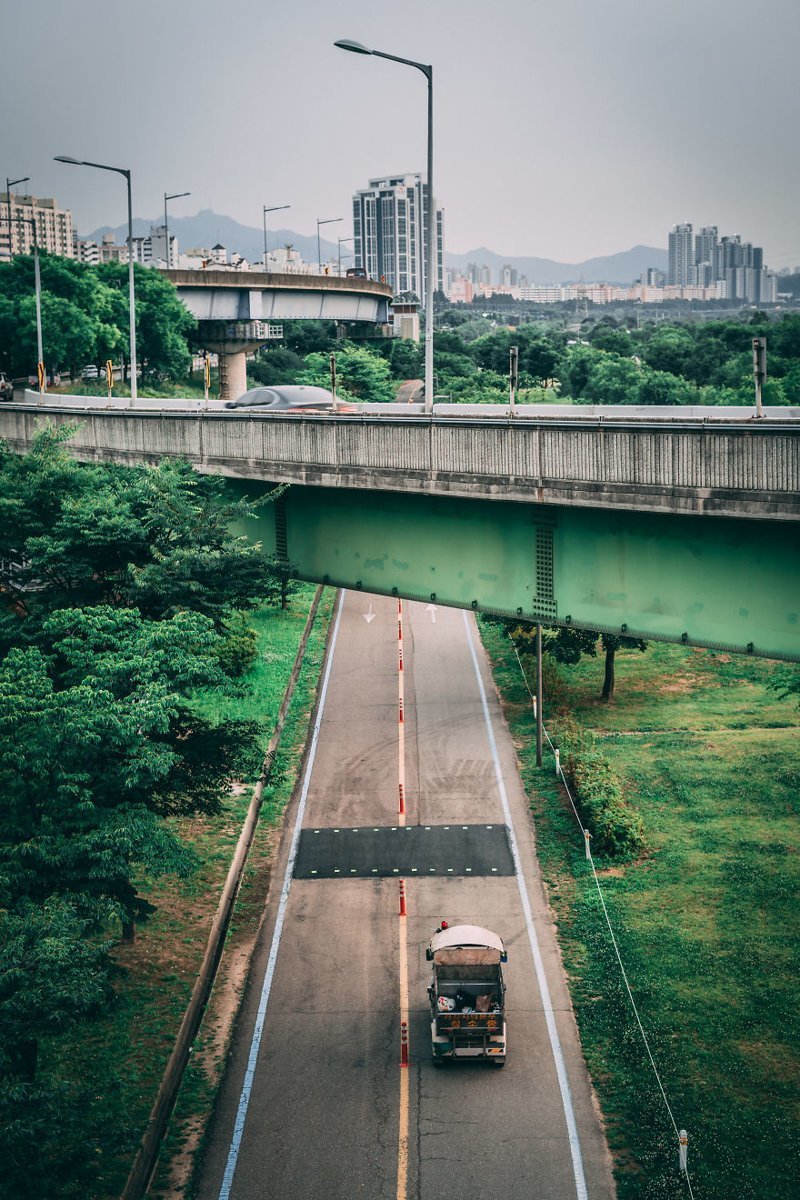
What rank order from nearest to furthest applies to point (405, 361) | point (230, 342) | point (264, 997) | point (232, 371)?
1. point (264, 997)
2. point (230, 342)
3. point (232, 371)
4. point (405, 361)

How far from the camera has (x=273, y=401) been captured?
37.0 meters

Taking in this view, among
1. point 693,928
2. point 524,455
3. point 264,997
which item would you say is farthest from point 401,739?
point 524,455

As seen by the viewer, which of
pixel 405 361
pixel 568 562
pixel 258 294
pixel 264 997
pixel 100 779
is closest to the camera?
pixel 568 562

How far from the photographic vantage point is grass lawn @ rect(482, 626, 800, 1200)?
70.0 feet

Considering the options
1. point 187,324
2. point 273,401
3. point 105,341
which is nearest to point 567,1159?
point 273,401

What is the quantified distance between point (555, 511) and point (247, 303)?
8033 centimetres

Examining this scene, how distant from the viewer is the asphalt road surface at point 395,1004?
68.5ft

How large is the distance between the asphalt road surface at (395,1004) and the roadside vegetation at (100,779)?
6.49 feet

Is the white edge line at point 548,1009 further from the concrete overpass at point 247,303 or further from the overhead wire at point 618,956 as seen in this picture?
the concrete overpass at point 247,303

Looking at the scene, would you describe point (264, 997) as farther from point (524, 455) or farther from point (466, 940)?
point (524, 455)

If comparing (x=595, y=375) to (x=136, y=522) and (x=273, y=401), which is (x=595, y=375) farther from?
(x=136, y=522)

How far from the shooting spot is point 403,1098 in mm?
22859

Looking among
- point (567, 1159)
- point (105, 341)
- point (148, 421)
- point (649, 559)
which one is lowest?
point (567, 1159)

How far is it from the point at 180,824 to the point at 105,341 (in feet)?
150
